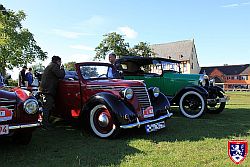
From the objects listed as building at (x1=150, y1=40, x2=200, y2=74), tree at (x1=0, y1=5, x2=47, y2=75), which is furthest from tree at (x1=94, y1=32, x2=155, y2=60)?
building at (x1=150, y1=40, x2=200, y2=74)

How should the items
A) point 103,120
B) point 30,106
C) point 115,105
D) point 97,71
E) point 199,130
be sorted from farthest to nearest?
1. point 97,71
2. point 199,130
3. point 103,120
4. point 115,105
5. point 30,106

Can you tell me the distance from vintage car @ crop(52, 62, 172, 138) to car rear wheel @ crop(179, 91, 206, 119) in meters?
2.15

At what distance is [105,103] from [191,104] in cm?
414

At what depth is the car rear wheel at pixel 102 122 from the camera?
6.13m

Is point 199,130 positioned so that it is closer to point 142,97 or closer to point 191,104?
point 142,97

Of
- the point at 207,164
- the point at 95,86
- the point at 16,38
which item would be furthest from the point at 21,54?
the point at 207,164

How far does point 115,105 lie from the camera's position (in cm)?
609

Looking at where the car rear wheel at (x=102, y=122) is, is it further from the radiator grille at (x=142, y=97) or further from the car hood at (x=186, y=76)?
the car hood at (x=186, y=76)

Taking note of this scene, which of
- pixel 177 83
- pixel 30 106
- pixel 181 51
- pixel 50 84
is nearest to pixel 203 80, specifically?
pixel 177 83

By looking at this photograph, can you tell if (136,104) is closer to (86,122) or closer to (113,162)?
(86,122)

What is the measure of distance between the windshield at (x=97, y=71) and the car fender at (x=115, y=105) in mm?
907

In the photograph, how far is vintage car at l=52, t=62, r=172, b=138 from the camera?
613cm

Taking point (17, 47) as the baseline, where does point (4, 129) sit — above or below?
below

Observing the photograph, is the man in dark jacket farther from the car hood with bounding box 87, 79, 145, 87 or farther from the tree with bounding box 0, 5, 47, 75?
the tree with bounding box 0, 5, 47, 75
